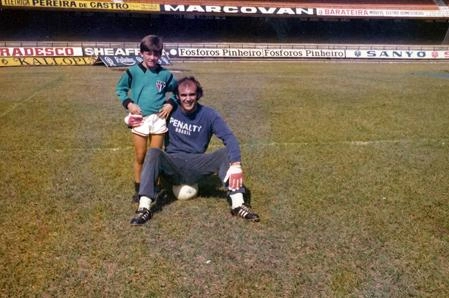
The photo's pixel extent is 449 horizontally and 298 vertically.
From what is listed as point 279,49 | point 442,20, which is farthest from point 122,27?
point 442,20

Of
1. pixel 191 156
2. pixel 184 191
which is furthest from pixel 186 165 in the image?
pixel 184 191

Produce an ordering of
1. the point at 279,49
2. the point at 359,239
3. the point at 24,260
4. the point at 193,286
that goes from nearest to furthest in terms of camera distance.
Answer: the point at 193,286 < the point at 24,260 < the point at 359,239 < the point at 279,49

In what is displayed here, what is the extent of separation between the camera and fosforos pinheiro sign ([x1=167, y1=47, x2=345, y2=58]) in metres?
37.5

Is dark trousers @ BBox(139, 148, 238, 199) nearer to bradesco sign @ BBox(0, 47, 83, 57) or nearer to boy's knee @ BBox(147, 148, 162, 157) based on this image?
boy's knee @ BBox(147, 148, 162, 157)

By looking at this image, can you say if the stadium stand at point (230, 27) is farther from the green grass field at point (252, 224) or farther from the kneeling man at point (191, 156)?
the kneeling man at point (191, 156)

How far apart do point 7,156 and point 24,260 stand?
4453 mm

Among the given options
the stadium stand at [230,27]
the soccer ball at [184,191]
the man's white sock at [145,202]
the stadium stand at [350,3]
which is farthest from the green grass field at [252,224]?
the stadium stand at [350,3]

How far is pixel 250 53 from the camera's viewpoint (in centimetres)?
3888

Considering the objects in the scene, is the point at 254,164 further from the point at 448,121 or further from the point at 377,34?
the point at 377,34

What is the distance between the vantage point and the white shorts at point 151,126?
5.88 meters

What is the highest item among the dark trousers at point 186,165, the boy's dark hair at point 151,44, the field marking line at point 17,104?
the boy's dark hair at point 151,44

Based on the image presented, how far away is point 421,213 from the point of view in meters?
5.82

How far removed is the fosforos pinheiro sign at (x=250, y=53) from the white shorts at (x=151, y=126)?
31.6 metres

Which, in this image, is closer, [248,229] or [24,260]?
[24,260]
